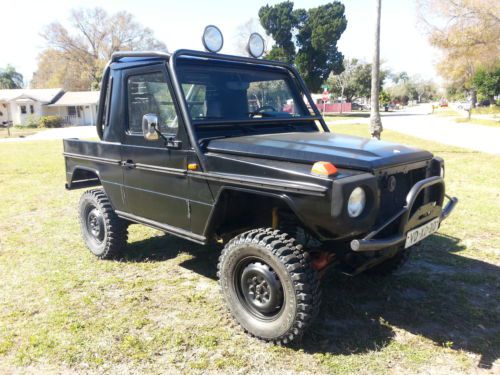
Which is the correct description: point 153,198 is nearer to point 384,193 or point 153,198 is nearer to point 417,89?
point 384,193

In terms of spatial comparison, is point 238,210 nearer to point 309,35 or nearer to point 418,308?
point 418,308

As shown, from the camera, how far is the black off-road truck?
116 inches

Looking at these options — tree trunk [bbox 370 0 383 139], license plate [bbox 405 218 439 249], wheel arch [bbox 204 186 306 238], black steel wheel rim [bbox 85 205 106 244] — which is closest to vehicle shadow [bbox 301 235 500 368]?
license plate [bbox 405 218 439 249]

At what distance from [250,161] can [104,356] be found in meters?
1.76

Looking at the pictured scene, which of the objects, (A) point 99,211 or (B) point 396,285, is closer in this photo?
(B) point 396,285

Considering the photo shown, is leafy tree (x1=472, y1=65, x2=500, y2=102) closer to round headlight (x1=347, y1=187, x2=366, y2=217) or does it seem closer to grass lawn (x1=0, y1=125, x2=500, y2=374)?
grass lawn (x1=0, y1=125, x2=500, y2=374)

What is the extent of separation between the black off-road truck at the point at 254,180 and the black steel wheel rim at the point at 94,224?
0.13 metres

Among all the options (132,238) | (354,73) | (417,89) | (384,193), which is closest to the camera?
(384,193)

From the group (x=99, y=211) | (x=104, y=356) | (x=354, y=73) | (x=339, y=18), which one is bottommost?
(x=104, y=356)

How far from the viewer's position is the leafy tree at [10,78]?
77.8 metres

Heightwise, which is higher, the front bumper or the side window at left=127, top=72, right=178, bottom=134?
the side window at left=127, top=72, right=178, bottom=134

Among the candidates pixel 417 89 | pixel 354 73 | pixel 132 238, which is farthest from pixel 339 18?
pixel 417 89

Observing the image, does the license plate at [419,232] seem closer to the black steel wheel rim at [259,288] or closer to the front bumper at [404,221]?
the front bumper at [404,221]

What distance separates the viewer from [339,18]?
149 ft
